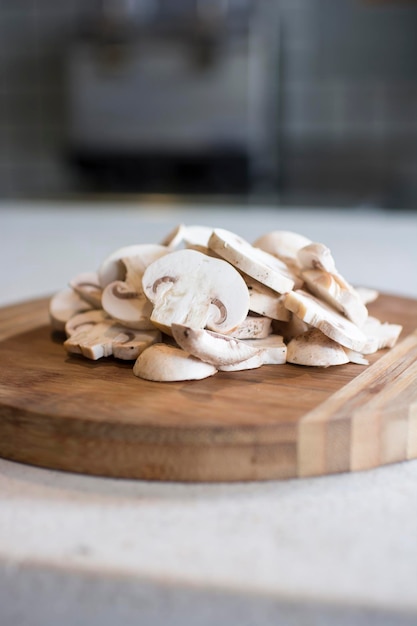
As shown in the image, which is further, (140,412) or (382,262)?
(382,262)

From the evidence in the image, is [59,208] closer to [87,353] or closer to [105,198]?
[105,198]

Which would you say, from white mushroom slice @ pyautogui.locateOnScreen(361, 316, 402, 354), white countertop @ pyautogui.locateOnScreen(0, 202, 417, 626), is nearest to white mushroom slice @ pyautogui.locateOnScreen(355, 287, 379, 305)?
white mushroom slice @ pyautogui.locateOnScreen(361, 316, 402, 354)

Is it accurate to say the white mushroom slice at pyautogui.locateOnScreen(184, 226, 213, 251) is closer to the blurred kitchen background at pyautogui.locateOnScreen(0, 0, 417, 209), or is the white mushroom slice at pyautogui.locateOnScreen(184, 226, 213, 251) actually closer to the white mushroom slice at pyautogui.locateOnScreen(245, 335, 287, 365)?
the white mushroom slice at pyautogui.locateOnScreen(245, 335, 287, 365)

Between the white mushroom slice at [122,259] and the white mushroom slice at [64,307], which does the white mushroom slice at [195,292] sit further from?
the white mushroom slice at [64,307]

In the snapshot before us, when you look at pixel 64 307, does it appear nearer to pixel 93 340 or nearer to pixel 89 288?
pixel 89 288

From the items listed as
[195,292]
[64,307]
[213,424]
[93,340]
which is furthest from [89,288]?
[213,424]

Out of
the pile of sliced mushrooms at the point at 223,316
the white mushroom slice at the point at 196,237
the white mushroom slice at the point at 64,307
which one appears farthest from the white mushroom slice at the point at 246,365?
the white mushroom slice at the point at 64,307

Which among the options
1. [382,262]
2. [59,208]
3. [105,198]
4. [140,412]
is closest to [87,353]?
[140,412]
